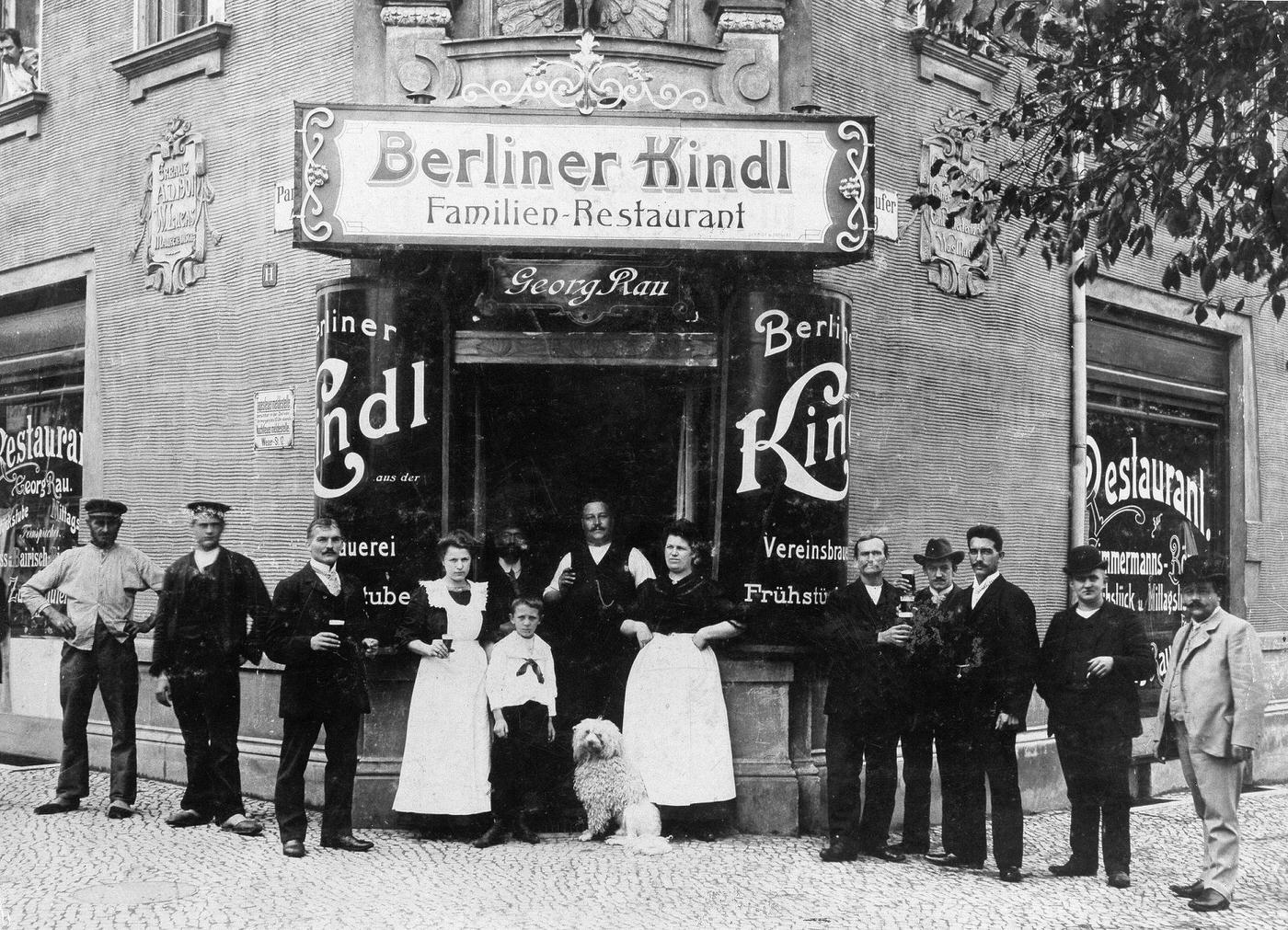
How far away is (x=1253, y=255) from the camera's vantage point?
689 centimetres

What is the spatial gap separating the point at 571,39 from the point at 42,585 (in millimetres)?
5011

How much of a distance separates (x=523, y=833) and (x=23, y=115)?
8020mm

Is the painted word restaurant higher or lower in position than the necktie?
higher

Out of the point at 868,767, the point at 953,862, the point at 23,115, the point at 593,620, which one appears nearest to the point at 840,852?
the point at 868,767

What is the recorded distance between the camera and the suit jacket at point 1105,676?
7.04 metres

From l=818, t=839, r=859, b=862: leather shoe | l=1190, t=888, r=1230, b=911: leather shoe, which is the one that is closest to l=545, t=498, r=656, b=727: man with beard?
l=818, t=839, r=859, b=862: leather shoe

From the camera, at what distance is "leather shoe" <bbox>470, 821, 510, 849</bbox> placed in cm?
738

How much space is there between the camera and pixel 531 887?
6496mm

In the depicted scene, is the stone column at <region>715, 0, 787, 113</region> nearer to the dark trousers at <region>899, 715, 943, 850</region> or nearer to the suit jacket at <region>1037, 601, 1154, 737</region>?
the suit jacket at <region>1037, 601, 1154, 737</region>

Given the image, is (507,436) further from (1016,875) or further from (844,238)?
(1016,875)

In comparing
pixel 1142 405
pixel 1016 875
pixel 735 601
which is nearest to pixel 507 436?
pixel 735 601

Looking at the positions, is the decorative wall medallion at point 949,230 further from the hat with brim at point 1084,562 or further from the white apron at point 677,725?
the white apron at point 677,725

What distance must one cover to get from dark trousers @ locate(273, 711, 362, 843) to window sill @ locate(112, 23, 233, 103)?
518 centimetres

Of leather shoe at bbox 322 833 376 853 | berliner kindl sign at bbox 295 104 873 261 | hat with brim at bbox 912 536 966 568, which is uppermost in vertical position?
berliner kindl sign at bbox 295 104 873 261
